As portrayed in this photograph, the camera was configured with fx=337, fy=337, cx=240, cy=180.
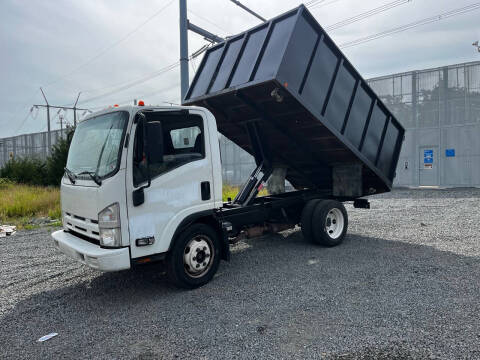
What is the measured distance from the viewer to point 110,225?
380 centimetres

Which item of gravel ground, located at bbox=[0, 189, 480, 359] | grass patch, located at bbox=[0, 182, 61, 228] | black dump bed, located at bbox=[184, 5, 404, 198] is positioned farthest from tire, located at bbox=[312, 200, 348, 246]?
grass patch, located at bbox=[0, 182, 61, 228]

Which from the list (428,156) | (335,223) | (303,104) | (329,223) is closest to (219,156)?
(303,104)

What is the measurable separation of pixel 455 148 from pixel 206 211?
18.3 meters

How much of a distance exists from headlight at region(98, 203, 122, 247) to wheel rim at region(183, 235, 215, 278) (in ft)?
2.99

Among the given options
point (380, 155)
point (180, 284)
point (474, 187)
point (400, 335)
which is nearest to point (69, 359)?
point (180, 284)

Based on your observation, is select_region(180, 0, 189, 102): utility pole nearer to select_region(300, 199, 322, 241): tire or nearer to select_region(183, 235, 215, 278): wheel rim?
select_region(300, 199, 322, 241): tire

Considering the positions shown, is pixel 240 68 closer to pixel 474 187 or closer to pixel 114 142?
pixel 114 142

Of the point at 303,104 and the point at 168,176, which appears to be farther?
the point at 303,104

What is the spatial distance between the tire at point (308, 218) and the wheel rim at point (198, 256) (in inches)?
90.3

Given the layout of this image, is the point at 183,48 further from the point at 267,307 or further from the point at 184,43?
the point at 267,307

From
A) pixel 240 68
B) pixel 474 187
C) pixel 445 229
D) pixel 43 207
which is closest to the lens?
pixel 240 68

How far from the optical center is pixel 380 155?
22.4ft

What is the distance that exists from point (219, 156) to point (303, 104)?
5.05 feet

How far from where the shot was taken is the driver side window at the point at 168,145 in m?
3.84
